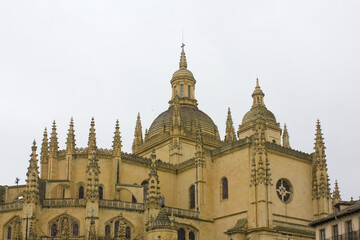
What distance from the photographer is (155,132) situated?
78.4 m

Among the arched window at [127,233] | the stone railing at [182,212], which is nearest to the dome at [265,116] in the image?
the stone railing at [182,212]

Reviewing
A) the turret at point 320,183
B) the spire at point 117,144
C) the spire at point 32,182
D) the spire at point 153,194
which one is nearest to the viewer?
the spire at point 32,182

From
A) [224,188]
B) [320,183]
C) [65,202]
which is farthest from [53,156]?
[320,183]

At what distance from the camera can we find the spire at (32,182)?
5575 cm

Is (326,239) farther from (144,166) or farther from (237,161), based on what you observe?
(144,166)

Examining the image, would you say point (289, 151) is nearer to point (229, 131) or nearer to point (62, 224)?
point (229, 131)

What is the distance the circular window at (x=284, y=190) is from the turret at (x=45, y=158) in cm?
2326

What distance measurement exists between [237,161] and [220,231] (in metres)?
6.91

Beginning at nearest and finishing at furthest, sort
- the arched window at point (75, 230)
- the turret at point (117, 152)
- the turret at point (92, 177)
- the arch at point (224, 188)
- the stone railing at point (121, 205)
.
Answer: the arched window at point (75, 230) → the turret at point (92, 177) → the stone railing at point (121, 205) → the arch at point (224, 188) → the turret at point (117, 152)

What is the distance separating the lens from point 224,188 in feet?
206

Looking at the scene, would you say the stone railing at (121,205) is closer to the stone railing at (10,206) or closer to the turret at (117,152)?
the turret at (117,152)

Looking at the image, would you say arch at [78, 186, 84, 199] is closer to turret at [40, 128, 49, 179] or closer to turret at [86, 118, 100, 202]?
turret at [40, 128, 49, 179]

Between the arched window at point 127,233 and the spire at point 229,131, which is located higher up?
the spire at point 229,131

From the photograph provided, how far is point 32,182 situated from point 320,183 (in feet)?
90.3
